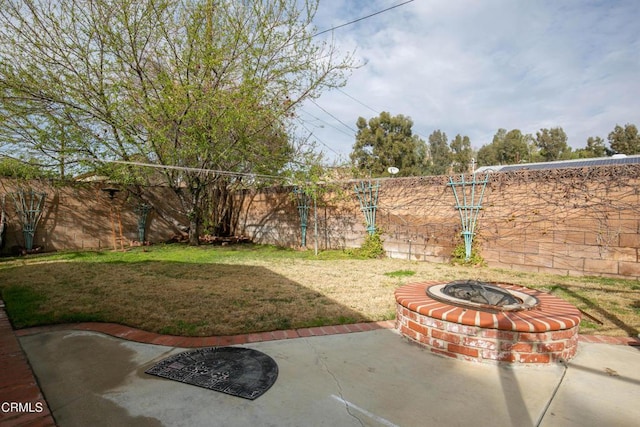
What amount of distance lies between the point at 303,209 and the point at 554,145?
33478 mm

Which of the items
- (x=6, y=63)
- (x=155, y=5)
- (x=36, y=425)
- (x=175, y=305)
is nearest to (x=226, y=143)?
(x=155, y=5)

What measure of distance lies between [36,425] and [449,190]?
7332mm

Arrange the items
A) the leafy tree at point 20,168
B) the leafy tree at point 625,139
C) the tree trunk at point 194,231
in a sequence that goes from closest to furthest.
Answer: the leafy tree at point 20,168, the tree trunk at point 194,231, the leafy tree at point 625,139

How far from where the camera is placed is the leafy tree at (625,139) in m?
26.6

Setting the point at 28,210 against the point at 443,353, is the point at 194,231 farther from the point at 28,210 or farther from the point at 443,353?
the point at 443,353

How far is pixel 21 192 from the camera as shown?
876cm

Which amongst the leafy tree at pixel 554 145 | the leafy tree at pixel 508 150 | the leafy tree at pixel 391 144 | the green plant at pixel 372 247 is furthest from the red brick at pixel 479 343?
the leafy tree at pixel 554 145

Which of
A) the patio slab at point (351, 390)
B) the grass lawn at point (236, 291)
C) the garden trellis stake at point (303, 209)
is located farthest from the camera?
the garden trellis stake at point (303, 209)

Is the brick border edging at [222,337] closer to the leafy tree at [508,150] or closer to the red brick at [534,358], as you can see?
the red brick at [534,358]

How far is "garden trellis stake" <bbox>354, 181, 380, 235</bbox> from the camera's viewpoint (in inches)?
335

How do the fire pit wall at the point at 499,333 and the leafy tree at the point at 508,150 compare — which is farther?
the leafy tree at the point at 508,150

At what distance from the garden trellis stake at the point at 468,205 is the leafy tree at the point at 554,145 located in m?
31.5

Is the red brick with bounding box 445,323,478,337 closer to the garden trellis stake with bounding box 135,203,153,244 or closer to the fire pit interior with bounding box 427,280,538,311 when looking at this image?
the fire pit interior with bounding box 427,280,538,311

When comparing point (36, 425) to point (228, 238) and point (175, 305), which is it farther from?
point (228, 238)
